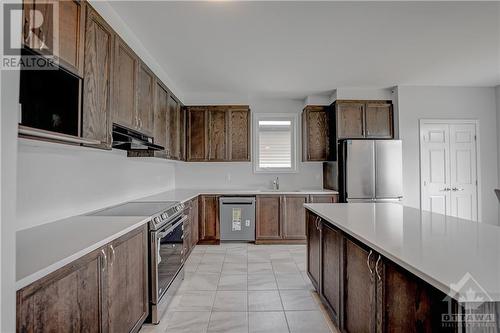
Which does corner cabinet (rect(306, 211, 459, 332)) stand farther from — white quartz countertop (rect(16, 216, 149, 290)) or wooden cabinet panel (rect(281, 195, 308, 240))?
wooden cabinet panel (rect(281, 195, 308, 240))

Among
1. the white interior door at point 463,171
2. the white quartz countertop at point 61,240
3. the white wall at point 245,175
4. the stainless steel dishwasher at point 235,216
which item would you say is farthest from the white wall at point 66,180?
the white interior door at point 463,171

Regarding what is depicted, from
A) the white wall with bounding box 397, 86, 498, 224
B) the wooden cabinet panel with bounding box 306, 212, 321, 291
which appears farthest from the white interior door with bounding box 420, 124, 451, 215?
the wooden cabinet panel with bounding box 306, 212, 321, 291

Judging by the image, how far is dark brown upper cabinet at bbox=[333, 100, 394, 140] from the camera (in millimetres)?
4715

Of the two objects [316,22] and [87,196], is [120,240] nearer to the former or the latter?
[87,196]

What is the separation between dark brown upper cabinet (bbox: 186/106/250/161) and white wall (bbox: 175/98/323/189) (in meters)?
0.41

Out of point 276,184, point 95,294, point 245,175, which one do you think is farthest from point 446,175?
point 95,294

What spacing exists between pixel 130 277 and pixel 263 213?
2964 millimetres

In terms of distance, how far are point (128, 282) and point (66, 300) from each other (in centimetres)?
66

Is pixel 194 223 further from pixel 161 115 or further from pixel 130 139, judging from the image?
pixel 130 139

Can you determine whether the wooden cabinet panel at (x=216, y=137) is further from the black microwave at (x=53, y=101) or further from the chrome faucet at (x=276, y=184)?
the black microwave at (x=53, y=101)

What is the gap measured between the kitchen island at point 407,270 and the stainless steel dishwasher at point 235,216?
7.79ft

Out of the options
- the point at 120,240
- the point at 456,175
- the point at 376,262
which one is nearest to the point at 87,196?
the point at 120,240

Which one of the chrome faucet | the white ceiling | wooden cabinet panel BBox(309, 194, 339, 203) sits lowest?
wooden cabinet panel BBox(309, 194, 339, 203)

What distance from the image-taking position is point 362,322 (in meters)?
1.60
